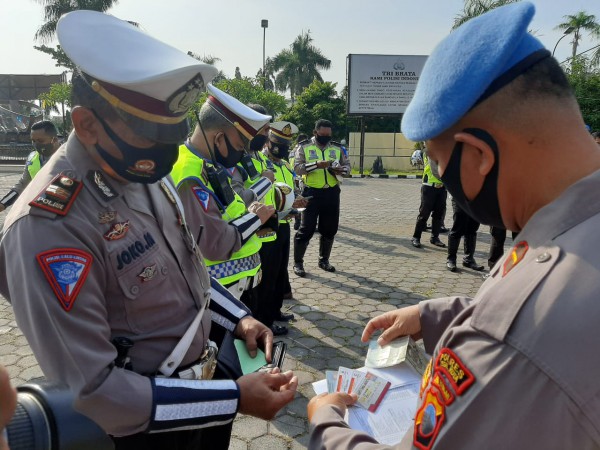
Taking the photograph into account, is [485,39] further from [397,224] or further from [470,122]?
[397,224]

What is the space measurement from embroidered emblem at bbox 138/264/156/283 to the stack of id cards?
0.68 m

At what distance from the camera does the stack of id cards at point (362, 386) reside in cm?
146

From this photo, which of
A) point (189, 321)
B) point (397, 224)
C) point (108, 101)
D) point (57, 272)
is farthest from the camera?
point (397, 224)

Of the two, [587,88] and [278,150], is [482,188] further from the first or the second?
[587,88]

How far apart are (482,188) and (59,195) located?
1143mm

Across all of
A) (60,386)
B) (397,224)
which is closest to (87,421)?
(60,386)

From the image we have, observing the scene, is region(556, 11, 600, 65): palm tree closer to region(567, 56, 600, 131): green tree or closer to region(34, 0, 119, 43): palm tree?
region(567, 56, 600, 131): green tree

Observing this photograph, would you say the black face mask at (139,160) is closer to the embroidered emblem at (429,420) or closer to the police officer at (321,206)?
the embroidered emblem at (429,420)

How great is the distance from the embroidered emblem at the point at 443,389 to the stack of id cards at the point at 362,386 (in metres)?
0.53

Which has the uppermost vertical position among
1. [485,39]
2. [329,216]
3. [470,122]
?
[485,39]

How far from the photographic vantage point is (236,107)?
2.91m

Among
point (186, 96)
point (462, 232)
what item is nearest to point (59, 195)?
point (186, 96)

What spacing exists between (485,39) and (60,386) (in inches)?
43.7

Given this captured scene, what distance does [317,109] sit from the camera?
29.7m
